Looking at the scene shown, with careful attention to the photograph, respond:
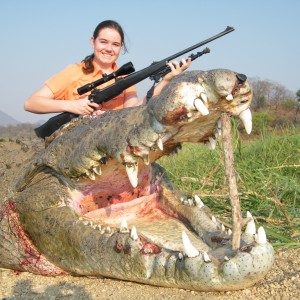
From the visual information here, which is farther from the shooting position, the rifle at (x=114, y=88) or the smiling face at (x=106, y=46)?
the smiling face at (x=106, y=46)

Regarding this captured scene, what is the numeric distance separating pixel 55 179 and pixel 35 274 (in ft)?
2.01

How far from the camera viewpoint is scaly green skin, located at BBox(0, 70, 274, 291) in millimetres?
1905

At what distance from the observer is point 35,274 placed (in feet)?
8.87

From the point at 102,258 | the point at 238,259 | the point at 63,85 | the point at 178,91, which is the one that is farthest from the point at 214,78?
the point at 63,85

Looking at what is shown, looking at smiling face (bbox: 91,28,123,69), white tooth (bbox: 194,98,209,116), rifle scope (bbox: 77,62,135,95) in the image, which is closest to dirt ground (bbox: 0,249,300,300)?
white tooth (bbox: 194,98,209,116)

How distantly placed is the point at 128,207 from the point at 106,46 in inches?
85.6

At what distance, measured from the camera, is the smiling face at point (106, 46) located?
4418 millimetres

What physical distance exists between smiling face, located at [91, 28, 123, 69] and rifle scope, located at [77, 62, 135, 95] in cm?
33

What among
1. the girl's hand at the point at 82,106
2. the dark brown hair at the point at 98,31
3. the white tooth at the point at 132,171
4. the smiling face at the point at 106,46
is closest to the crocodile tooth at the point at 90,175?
the white tooth at the point at 132,171

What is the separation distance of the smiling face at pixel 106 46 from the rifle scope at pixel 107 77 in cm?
33

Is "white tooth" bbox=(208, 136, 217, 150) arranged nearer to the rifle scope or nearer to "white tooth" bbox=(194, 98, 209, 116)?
"white tooth" bbox=(194, 98, 209, 116)

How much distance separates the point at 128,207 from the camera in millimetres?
2838

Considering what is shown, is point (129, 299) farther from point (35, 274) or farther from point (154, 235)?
point (35, 274)

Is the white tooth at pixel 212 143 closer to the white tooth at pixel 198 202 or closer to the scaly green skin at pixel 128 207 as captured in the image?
the scaly green skin at pixel 128 207
